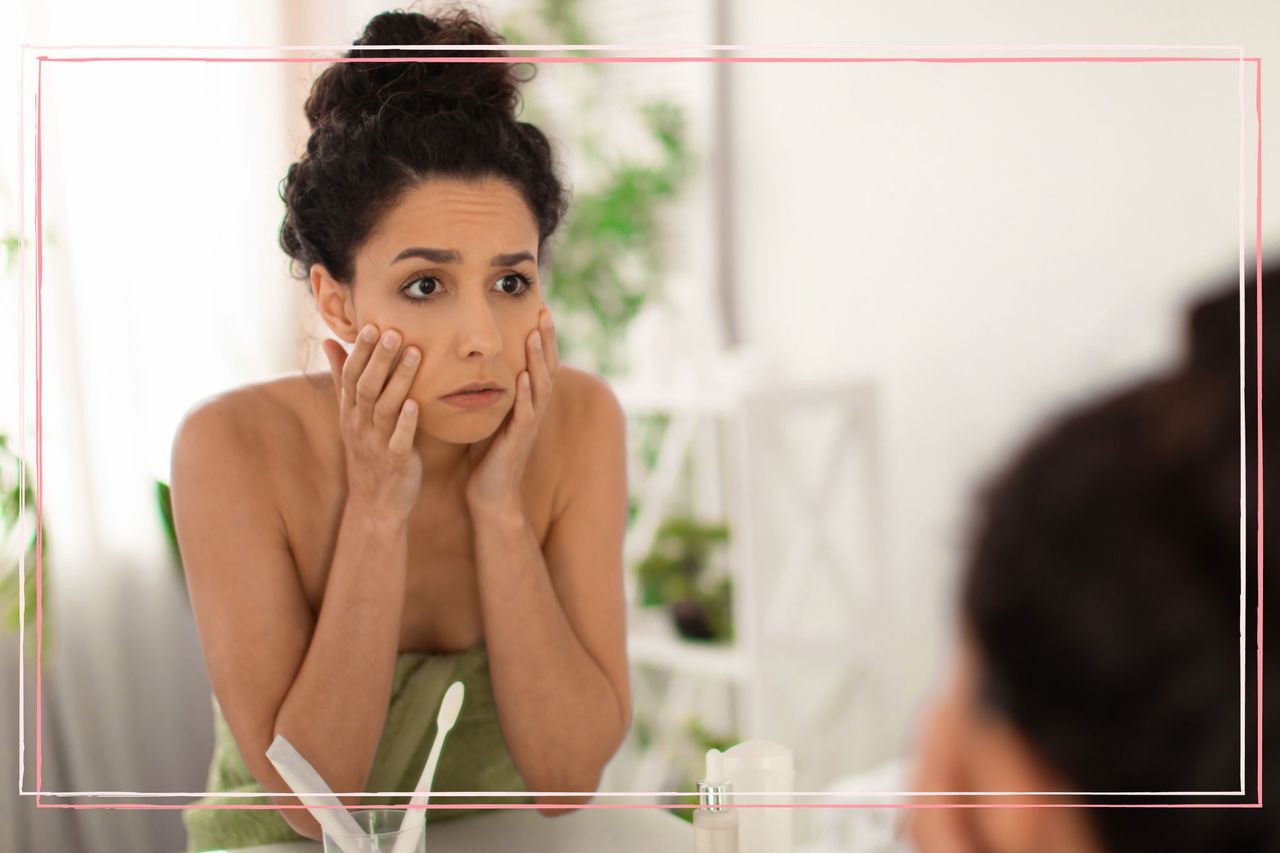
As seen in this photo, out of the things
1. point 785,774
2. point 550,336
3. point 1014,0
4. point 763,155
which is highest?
point 1014,0

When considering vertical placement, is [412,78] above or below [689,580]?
above

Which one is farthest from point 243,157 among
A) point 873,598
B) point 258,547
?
point 873,598

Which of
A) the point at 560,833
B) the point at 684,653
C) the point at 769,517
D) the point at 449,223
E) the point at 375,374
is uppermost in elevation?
the point at 449,223

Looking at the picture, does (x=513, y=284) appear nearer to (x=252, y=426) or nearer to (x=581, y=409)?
(x=581, y=409)

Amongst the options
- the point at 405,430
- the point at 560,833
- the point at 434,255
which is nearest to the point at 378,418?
the point at 405,430

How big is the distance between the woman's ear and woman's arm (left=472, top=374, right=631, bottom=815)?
0.16m

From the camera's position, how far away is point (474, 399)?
2.64 ft

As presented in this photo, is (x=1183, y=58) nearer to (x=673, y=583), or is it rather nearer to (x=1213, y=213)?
(x=1213, y=213)

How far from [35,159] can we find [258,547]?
337 mm

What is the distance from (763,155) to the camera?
2.64 feet

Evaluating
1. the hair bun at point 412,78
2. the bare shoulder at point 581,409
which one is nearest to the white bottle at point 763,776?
the bare shoulder at point 581,409

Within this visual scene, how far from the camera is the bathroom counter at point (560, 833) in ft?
2.80

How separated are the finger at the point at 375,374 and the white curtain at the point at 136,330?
0.20 ft

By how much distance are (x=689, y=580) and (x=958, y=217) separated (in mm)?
323
